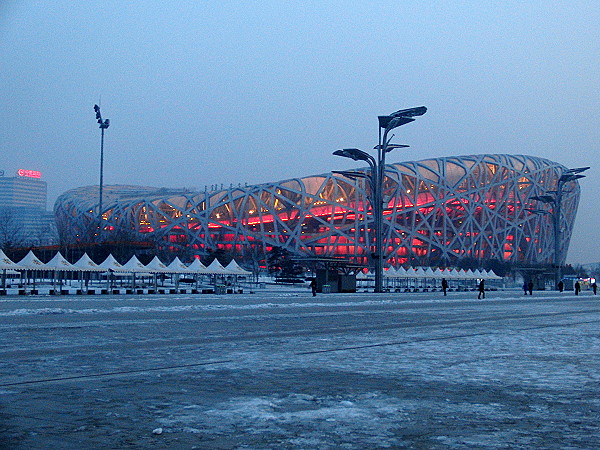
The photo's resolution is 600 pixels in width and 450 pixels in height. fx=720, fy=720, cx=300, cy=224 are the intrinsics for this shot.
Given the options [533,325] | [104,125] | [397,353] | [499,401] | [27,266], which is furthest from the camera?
[104,125]

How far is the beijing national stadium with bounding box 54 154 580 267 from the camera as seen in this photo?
351ft

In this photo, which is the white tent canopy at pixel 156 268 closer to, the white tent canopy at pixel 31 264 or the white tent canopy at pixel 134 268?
the white tent canopy at pixel 134 268

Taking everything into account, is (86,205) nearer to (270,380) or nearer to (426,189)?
(426,189)

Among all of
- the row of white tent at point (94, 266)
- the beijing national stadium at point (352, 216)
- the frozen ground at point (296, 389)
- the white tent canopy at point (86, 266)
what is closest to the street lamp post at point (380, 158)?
the row of white tent at point (94, 266)

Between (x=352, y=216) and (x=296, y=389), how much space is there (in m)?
101

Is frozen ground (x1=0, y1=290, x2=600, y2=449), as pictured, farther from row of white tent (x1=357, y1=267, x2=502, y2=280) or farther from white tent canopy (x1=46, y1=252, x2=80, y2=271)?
row of white tent (x1=357, y1=267, x2=502, y2=280)

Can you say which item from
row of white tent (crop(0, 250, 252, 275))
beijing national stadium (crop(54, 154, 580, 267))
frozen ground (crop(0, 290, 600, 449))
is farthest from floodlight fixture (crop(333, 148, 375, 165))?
beijing national stadium (crop(54, 154, 580, 267))

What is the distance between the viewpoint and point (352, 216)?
10775 cm

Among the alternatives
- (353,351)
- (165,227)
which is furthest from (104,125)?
(353,351)

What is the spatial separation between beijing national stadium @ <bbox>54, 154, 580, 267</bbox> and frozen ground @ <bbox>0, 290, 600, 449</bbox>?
87.1m

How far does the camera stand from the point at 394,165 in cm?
11175

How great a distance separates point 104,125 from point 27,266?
1122 inches

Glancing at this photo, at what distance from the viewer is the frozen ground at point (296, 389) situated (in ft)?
16.8

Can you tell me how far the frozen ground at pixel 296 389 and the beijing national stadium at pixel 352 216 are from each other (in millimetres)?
87143
